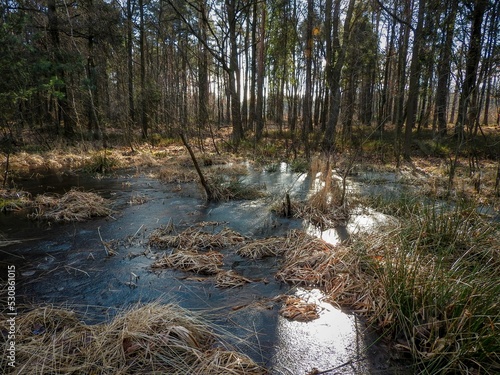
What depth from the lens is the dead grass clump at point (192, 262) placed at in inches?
143

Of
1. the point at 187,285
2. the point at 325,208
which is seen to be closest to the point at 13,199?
the point at 187,285

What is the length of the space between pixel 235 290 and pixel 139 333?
4.06 ft

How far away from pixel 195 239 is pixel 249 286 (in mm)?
1362

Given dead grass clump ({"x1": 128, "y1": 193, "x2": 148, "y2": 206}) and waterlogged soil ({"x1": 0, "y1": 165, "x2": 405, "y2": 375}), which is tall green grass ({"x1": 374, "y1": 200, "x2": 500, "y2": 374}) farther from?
dead grass clump ({"x1": 128, "y1": 193, "x2": 148, "y2": 206})

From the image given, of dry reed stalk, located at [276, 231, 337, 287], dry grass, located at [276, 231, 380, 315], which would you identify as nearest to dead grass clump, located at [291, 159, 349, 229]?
dry reed stalk, located at [276, 231, 337, 287]

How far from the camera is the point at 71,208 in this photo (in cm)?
551

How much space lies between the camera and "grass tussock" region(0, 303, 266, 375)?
1981 millimetres

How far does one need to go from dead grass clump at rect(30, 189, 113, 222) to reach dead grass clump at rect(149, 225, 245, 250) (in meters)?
1.61

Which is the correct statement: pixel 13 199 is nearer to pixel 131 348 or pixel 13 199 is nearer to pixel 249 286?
pixel 249 286

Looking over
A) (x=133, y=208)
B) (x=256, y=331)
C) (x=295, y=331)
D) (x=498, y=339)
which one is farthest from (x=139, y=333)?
(x=133, y=208)

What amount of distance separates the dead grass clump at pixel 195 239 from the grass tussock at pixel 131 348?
1.88 meters

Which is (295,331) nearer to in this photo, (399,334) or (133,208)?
(399,334)

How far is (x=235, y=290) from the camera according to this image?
3.23m

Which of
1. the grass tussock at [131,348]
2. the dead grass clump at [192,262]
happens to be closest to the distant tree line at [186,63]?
the dead grass clump at [192,262]
